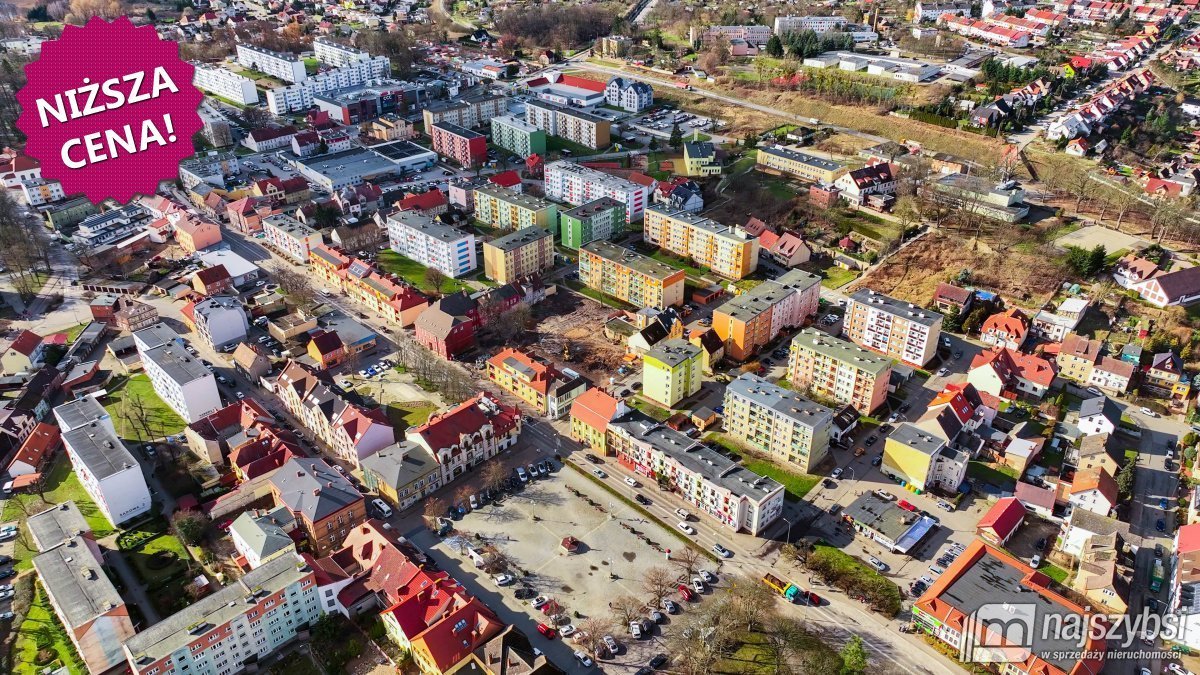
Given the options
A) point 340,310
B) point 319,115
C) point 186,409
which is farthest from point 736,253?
point 319,115

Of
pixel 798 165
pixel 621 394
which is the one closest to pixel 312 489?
pixel 621 394

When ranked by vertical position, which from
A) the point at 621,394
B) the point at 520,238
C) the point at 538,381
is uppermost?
the point at 520,238

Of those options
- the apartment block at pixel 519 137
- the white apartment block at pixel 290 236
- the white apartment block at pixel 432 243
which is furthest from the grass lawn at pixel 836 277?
the white apartment block at pixel 290 236

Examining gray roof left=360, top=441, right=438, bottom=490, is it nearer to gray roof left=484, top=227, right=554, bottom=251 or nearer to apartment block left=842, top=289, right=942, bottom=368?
gray roof left=484, top=227, right=554, bottom=251

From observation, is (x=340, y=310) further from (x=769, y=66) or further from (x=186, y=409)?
(x=769, y=66)

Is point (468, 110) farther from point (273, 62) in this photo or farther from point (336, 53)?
point (273, 62)

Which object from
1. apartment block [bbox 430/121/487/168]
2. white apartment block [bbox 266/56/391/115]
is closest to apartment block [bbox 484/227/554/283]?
apartment block [bbox 430/121/487/168]
